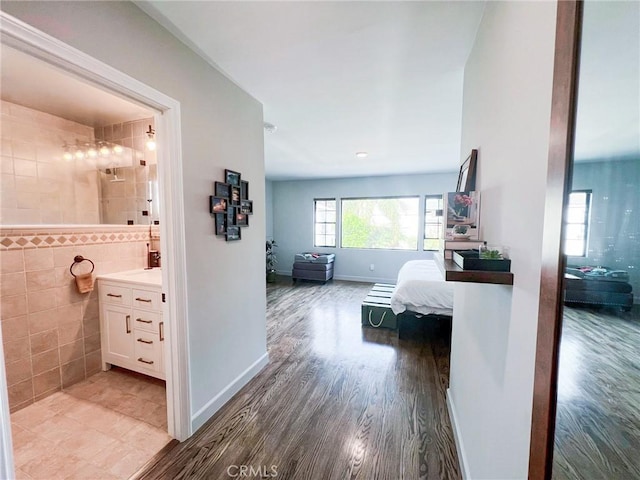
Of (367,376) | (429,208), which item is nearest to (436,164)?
(429,208)

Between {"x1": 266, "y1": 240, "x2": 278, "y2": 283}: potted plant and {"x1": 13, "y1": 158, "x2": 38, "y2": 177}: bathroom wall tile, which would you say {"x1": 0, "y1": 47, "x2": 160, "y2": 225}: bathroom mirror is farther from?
{"x1": 266, "y1": 240, "x2": 278, "y2": 283}: potted plant

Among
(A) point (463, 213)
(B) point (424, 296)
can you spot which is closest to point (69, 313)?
(A) point (463, 213)

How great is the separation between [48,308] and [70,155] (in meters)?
1.48

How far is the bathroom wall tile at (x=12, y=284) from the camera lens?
182 centimetres

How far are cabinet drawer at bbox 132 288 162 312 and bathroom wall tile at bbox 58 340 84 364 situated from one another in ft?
2.07

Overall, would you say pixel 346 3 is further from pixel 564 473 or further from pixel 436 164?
pixel 436 164

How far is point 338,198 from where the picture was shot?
20.8ft

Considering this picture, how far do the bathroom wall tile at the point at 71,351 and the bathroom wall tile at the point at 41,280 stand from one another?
529mm

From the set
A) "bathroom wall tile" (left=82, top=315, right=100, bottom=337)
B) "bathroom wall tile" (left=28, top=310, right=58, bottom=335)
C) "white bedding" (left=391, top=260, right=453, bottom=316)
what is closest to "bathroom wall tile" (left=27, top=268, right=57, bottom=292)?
"bathroom wall tile" (left=28, top=310, right=58, bottom=335)

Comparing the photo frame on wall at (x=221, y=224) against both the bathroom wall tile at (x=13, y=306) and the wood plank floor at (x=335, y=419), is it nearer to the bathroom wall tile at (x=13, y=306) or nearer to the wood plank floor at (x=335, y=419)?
the wood plank floor at (x=335, y=419)

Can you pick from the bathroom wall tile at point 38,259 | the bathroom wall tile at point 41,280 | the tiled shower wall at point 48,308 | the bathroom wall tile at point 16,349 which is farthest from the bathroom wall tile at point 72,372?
the bathroom wall tile at point 38,259

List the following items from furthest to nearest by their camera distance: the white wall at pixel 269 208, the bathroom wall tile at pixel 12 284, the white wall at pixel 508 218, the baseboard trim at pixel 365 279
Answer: the white wall at pixel 269 208, the baseboard trim at pixel 365 279, the bathroom wall tile at pixel 12 284, the white wall at pixel 508 218

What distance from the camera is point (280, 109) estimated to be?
2.49 m

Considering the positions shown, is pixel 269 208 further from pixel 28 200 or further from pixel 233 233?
pixel 233 233
